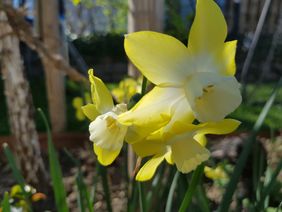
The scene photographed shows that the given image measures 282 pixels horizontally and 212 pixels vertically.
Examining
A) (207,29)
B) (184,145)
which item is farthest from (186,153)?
(207,29)

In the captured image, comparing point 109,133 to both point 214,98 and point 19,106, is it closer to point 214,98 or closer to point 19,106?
point 214,98

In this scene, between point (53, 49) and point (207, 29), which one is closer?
point (207, 29)

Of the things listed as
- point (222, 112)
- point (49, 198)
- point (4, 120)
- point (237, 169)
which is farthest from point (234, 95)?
point (4, 120)

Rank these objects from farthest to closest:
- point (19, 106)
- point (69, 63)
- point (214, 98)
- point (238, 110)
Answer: point (69, 63) → point (238, 110) → point (19, 106) → point (214, 98)

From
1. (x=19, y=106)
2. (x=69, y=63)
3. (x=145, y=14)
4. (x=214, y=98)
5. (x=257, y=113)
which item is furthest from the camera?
(x=257, y=113)

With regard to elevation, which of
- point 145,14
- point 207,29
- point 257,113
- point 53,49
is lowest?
point 257,113

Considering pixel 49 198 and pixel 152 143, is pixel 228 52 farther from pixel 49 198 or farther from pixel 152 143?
pixel 49 198

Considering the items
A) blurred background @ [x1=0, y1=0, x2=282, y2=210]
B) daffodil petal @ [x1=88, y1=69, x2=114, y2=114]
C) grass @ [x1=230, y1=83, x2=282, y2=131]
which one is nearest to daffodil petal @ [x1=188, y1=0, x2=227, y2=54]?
daffodil petal @ [x1=88, y1=69, x2=114, y2=114]
